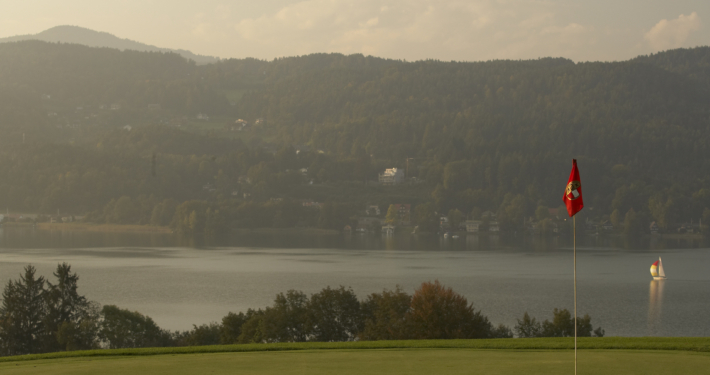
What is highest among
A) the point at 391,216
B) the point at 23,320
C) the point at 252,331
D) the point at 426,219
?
the point at 391,216

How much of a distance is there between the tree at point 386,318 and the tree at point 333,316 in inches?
17.4

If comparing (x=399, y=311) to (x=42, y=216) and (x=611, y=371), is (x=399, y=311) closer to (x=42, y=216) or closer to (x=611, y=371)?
(x=611, y=371)

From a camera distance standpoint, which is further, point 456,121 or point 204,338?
point 456,121

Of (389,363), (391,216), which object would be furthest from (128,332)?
(391,216)

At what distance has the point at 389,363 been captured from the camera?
9812mm

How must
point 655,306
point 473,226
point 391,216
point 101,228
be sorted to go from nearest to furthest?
point 655,306 < point 101,228 < point 391,216 < point 473,226

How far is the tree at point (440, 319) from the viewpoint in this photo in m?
18.2

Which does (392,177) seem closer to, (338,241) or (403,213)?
(403,213)

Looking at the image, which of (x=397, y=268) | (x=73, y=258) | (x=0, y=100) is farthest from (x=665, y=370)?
(x=0, y=100)

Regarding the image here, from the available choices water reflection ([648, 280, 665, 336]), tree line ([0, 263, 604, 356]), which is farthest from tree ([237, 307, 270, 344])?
water reflection ([648, 280, 665, 336])

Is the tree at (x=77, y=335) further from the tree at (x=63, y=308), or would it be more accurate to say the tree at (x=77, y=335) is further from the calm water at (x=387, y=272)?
the calm water at (x=387, y=272)

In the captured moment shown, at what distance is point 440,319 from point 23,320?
13267 mm

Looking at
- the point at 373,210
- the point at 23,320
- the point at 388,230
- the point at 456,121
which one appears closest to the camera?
the point at 23,320

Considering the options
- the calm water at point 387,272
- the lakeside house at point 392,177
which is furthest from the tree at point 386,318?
the lakeside house at point 392,177
